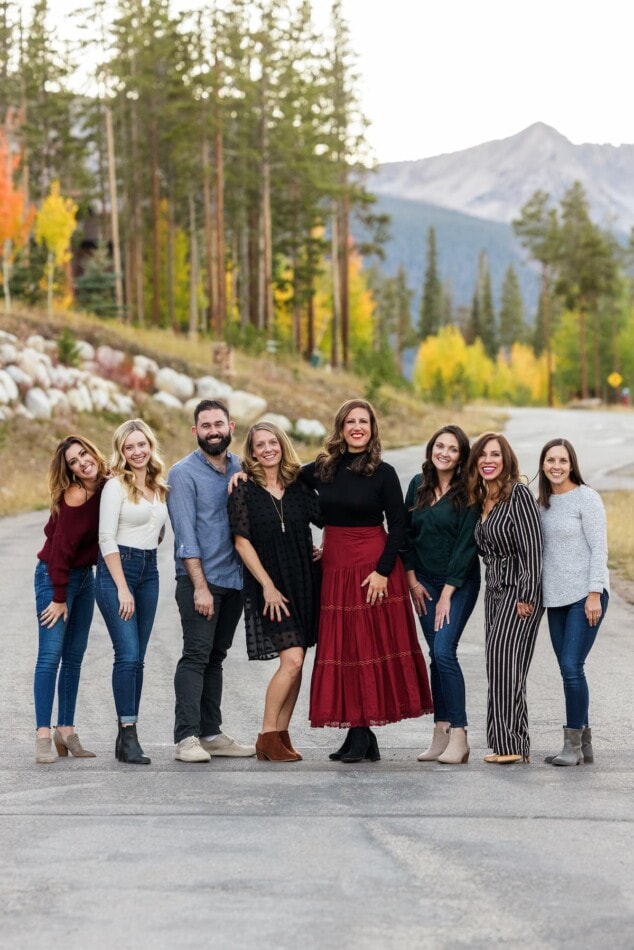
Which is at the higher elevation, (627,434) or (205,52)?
(205,52)

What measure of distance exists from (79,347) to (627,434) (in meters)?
19.9

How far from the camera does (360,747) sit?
8.43 metres

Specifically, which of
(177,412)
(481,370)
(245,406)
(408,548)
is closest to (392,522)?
(408,548)

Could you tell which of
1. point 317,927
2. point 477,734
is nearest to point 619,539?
point 477,734

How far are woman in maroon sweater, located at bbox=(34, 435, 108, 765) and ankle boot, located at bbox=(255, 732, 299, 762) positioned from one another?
3.27 feet

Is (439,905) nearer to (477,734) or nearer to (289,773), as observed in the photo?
(289,773)

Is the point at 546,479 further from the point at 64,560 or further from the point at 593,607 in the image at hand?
the point at 64,560

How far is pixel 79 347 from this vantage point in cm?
4131

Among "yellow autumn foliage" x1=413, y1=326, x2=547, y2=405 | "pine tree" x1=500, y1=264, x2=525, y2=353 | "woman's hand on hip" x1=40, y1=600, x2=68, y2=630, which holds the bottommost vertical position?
"yellow autumn foliage" x1=413, y1=326, x2=547, y2=405

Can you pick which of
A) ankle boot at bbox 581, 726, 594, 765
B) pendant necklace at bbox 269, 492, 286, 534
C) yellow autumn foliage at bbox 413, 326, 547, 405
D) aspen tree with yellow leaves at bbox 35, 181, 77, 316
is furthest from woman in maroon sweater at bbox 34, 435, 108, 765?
yellow autumn foliage at bbox 413, 326, 547, 405

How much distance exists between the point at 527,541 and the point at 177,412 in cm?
3317

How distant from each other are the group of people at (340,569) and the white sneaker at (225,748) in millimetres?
43

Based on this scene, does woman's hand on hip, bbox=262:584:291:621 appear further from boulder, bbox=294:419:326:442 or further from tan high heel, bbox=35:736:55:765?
boulder, bbox=294:419:326:442

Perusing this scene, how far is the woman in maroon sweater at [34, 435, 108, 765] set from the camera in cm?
846
